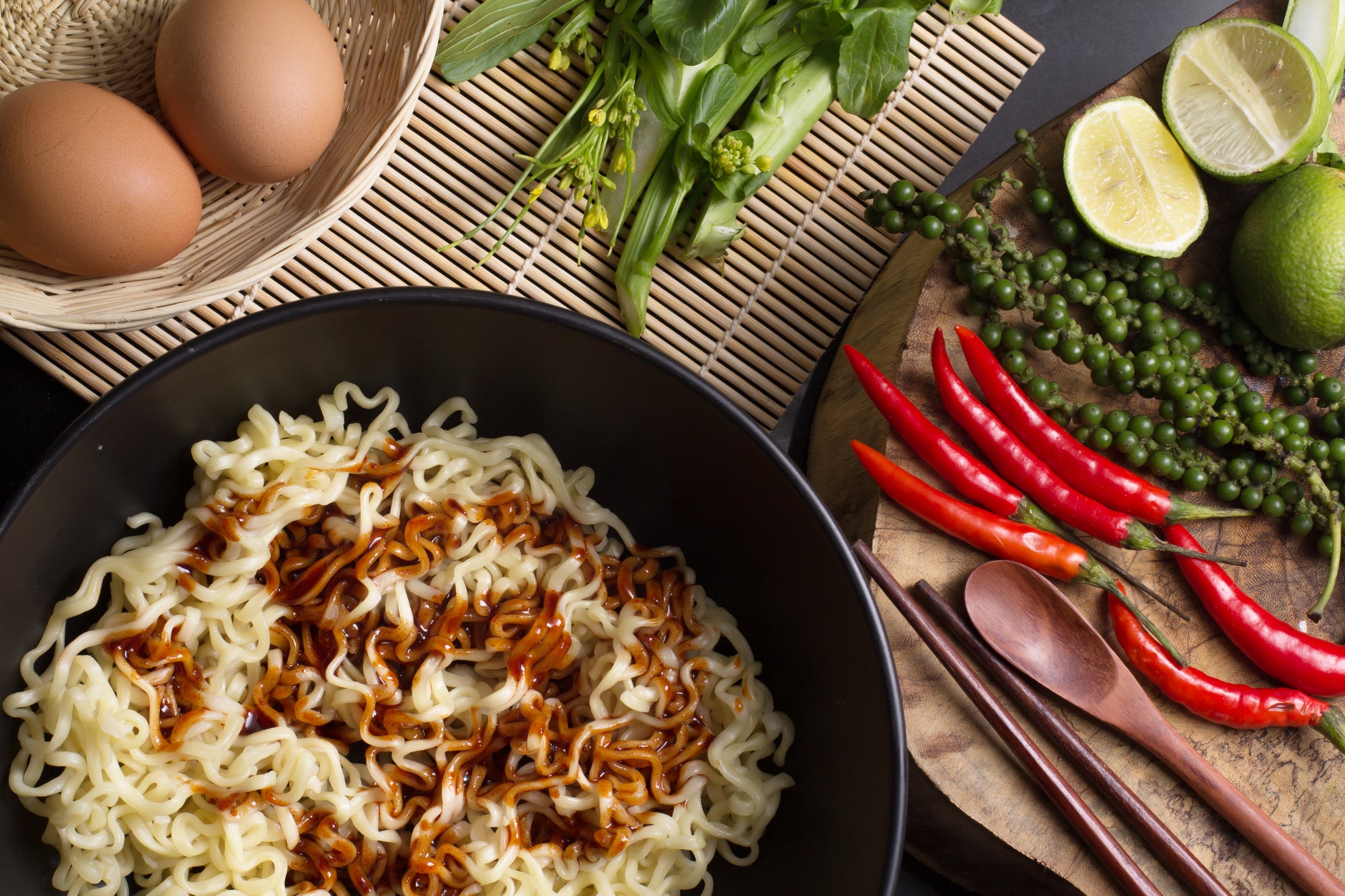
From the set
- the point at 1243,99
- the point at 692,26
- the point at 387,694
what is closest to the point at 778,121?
the point at 692,26

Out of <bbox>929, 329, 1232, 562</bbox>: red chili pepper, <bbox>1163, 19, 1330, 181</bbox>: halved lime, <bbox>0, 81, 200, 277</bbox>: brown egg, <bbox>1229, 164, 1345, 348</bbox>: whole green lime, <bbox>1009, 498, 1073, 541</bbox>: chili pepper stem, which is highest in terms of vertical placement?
<bbox>1163, 19, 1330, 181</bbox>: halved lime

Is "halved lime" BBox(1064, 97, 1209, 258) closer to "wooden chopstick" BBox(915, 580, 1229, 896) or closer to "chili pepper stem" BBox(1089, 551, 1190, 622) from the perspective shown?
"chili pepper stem" BBox(1089, 551, 1190, 622)

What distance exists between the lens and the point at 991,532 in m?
1.80

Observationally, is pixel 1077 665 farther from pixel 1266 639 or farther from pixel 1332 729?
pixel 1332 729

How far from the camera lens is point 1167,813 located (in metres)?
1.81

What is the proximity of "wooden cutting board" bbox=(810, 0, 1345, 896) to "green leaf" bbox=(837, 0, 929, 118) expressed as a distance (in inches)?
11.8

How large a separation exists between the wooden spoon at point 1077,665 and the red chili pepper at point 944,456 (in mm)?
121

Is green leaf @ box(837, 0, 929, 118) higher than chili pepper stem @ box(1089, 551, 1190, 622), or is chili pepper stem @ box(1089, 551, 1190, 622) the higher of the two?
green leaf @ box(837, 0, 929, 118)

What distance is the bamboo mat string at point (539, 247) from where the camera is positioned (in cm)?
201

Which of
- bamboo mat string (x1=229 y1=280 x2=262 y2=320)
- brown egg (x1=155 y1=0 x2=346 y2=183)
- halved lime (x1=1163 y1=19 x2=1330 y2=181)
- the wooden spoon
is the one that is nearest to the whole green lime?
halved lime (x1=1163 y1=19 x2=1330 y2=181)

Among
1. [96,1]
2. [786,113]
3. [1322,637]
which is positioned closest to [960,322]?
[786,113]

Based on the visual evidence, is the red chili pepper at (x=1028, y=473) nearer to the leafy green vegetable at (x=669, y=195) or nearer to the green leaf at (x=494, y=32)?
the leafy green vegetable at (x=669, y=195)

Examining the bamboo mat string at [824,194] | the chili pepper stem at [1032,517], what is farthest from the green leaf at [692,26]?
the chili pepper stem at [1032,517]

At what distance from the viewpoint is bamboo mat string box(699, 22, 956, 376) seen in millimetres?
2045
